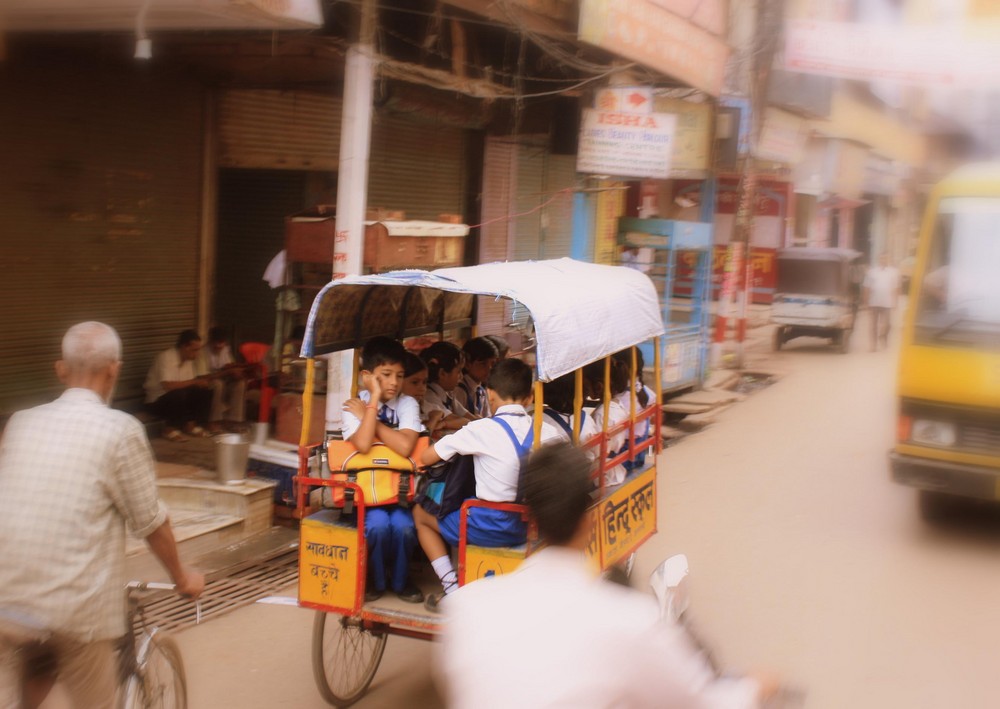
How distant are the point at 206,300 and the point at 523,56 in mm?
4341

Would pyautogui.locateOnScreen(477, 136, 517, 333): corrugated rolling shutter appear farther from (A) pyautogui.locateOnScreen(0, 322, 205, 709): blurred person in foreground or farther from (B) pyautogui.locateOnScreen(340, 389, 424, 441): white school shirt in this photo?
(A) pyautogui.locateOnScreen(0, 322, 205, 709): blurred person in foreground

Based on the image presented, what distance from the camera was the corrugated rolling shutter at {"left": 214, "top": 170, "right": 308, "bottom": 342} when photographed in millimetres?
10422

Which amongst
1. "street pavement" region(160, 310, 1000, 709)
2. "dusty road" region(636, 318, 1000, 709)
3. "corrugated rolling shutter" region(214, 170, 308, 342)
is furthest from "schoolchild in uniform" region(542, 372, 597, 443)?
"corrugated rolling shutter" region(214, 170, 308, 342)

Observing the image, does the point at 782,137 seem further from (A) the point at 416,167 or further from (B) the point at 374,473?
(B) the point at 374,473

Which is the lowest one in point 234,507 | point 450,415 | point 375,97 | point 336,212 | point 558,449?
point 234,507

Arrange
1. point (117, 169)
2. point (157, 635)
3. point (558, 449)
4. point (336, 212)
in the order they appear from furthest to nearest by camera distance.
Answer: point (117, 169) < point (336, 212) < point (157, 635) < point (558, 449)

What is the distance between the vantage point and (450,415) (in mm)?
5887

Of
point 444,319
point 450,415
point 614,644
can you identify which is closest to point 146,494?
point 614,644

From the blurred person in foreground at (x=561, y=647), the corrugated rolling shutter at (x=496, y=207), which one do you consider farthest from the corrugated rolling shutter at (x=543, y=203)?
the blurred person in foreground at (x=561, y=647)

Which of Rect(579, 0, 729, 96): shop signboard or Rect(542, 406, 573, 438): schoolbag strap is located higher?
Rect(579, 0, 729, 96): shop signboard

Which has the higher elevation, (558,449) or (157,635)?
(558,449)

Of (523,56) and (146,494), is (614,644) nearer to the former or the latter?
(146,494)

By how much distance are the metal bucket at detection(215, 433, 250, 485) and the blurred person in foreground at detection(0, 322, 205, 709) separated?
13.3ft

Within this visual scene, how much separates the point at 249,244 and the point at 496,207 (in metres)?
3.42
